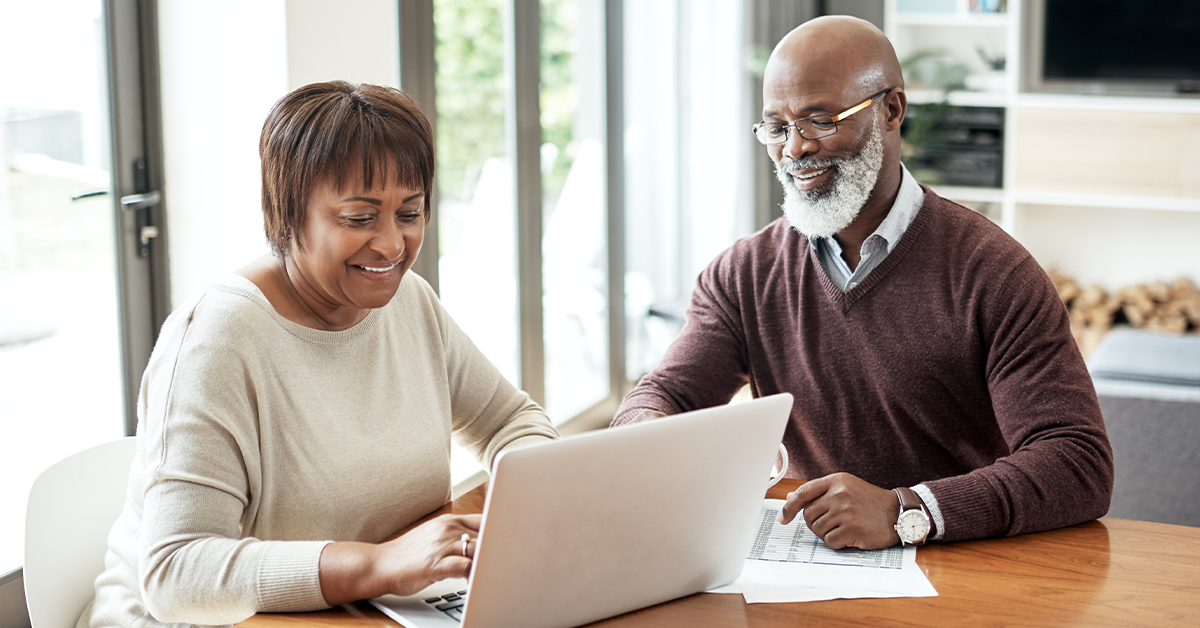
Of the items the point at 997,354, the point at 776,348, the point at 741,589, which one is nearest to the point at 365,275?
the point at 741,589

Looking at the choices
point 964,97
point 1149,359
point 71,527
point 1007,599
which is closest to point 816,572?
point 1007,599

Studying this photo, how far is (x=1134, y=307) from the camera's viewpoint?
14.8 feet

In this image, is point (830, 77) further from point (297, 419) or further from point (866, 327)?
point (297, 419)

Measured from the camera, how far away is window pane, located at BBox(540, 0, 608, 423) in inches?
138

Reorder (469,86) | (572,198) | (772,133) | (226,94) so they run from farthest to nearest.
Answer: (572,198), (469,86), (226,94), (772,133)

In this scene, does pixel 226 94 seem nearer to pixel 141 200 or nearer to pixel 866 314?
pixel 141 200

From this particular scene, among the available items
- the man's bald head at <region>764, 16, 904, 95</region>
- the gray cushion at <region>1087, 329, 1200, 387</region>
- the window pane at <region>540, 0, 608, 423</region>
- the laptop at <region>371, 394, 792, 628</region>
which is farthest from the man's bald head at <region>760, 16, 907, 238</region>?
the window pane at <region>540, 0, 608, 423</region>

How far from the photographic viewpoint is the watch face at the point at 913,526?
1315mm

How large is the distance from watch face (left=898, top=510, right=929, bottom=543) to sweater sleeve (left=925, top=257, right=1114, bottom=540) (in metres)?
0.03

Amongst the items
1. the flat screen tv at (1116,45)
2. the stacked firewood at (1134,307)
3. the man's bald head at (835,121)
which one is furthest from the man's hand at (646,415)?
the flat screen tv at (1116,45)

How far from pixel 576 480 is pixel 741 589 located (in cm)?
A: 32

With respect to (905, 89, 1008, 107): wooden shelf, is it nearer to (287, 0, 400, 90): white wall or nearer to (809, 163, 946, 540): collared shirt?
(287, 0, 400, 90): white wall

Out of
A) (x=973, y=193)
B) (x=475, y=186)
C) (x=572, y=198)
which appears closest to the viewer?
(x=475, y=186)

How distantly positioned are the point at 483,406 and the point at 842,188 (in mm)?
666
